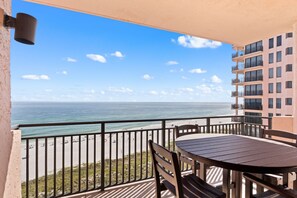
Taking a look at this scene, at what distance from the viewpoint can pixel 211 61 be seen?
32812 millimetres

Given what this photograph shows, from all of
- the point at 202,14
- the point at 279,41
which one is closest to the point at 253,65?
the point at 279,41

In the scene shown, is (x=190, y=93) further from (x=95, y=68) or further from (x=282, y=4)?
(x=282, y=4)

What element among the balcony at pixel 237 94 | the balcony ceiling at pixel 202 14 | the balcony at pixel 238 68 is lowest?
the balcony at pixel 237 94

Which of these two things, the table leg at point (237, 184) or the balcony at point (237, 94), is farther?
the balcony at point (237, 94)

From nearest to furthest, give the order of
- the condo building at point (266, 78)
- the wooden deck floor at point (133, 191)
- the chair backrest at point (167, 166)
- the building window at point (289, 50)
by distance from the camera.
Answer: the chair backrest at point (167, 166)
the wooden deck floor at point (133, 191)
the building window at point (289, 50)
the condo building at point (266, 78)

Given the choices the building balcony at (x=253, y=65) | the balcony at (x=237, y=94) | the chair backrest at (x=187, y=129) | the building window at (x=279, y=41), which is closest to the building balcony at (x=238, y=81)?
the balcony at (x=237, y=94)

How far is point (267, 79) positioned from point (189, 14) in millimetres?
25165

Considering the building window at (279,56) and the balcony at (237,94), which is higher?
the building window at (279,56)

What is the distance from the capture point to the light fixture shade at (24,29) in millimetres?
908

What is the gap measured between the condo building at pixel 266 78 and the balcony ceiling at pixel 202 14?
64.5 ft

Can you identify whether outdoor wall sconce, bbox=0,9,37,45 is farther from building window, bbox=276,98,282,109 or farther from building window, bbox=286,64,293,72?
building window, bbox=276,98,282,109

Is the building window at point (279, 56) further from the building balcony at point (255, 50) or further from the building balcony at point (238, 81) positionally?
the building balcony at point (238, 81)

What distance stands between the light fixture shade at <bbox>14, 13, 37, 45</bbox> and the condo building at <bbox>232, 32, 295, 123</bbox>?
2285 cm

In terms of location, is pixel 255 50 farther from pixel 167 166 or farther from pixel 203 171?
pixel 167 166
